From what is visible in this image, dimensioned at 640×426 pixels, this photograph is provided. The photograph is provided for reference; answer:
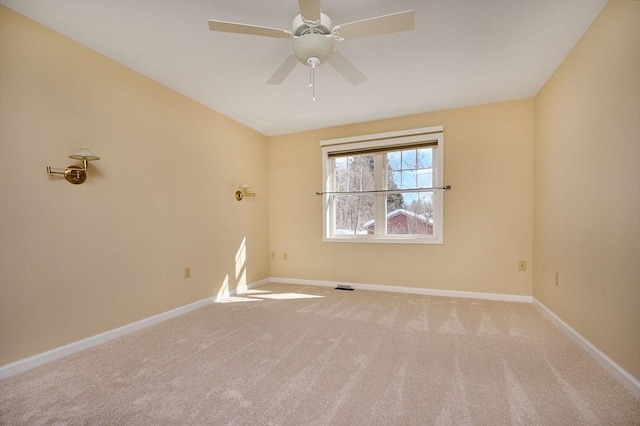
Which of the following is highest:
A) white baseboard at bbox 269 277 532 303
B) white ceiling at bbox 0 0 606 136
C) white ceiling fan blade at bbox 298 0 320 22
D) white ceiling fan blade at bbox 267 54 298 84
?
white ceiling at bbox 0 0 606 136

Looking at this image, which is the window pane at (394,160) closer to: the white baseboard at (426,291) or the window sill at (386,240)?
the window sill at (386,240)

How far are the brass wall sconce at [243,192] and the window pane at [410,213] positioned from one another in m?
1.96

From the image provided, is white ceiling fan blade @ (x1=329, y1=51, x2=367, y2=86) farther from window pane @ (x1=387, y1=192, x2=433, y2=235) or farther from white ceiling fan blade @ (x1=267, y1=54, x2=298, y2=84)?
window pane @ (x1=387, y1=192, x2=433, y2=235)

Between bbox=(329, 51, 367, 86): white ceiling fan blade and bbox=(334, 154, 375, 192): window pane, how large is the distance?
6.28 feet

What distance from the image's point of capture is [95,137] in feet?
7.45

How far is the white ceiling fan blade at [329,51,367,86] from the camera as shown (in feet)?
6.20

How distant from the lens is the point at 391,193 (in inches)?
151

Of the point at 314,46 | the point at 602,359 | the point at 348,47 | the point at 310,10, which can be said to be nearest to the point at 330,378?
the point at 602,359

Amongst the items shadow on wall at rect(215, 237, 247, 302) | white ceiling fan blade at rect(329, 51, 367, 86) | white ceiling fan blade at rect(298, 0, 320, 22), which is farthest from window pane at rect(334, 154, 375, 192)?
white ceiling fan blade at rect(298, 0, 320, 22)

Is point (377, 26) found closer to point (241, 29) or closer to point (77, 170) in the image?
point (241, 29)

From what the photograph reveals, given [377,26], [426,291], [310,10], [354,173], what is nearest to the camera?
[310,10]

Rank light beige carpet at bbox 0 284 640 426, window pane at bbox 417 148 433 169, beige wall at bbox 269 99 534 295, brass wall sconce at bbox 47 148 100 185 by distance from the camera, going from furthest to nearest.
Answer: window pane at bbox 417 148 433 169
beige wall at bbox 269 99 534 295
brass wall sconce at bbox 47 148 100 185
light beige carpet at bbox 0 284 640 426

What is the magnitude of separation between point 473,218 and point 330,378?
2.65m

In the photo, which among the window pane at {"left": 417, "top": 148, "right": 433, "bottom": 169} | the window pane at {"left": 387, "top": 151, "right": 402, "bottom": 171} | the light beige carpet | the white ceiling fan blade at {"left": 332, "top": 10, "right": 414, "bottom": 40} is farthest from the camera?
the window pane at {"left": 387, "top": 151, "right": 402, "bottom": 171}
